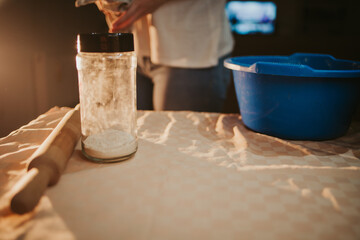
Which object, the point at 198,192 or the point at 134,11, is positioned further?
the point at 134,11

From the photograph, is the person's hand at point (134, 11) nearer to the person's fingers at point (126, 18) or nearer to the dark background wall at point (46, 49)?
the person's fingers at point (126, 18)

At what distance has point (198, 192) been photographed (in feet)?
1.39

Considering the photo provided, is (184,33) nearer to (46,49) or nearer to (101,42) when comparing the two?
(101,42)

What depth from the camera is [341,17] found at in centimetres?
450

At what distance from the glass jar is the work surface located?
30 mm

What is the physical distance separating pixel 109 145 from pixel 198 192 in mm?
179

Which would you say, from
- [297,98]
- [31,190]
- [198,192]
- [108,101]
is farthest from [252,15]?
[31,190]

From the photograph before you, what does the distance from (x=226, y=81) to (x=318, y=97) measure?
0.50m

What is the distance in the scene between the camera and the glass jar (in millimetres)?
494

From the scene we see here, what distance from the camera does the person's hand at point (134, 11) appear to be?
2.44 ft

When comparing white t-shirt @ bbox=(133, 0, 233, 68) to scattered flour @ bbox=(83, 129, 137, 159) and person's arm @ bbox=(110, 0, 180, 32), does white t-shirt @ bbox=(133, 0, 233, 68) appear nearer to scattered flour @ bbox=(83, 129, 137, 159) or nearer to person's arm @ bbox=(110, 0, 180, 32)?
person's arm @ bbox=(110, 0, 180, 32)

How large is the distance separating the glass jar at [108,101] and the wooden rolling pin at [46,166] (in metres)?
0.04

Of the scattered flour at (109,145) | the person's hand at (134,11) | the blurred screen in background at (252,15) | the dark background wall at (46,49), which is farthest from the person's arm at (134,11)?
the blurred screen in background at (252,15)

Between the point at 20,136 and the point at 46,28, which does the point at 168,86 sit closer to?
the point at 20,136
